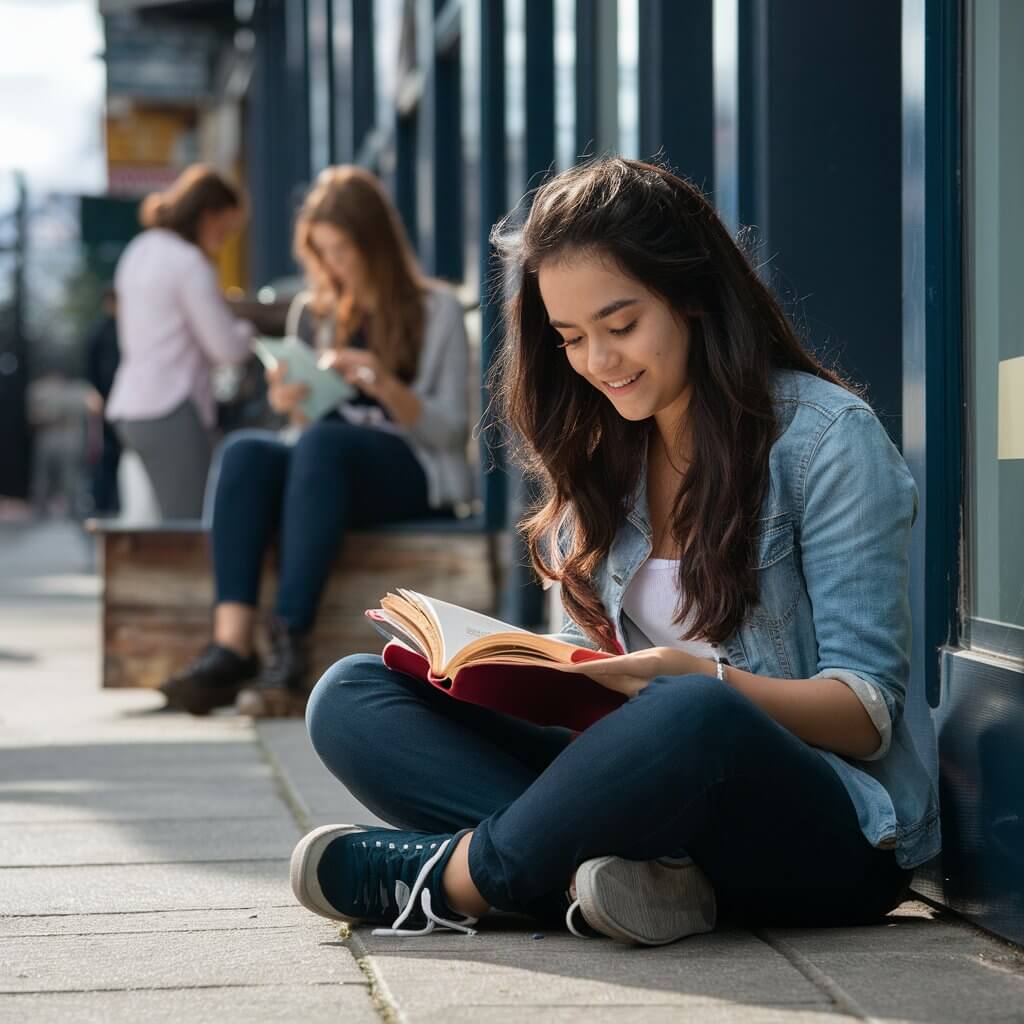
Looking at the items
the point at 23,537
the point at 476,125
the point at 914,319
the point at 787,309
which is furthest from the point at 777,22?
the point at 23,537

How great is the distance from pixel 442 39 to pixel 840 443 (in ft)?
17.4

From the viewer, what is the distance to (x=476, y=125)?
6.62 meters

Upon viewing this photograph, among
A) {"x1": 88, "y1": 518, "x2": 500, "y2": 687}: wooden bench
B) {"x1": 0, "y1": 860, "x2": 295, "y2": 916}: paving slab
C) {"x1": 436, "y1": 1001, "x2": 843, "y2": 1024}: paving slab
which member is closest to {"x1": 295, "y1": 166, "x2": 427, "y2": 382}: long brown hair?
{"x1": 88, "y1": 518, "x2": 500, "y2": 687}: wooden bench

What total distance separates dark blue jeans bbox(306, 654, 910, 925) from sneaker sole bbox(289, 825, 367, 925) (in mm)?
152

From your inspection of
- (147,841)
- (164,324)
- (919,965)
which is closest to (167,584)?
(164,324)

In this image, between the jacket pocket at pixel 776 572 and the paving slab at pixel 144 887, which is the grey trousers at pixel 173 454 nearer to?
the paving slab at pixel 144 887

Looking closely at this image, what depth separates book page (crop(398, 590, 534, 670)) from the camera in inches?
101

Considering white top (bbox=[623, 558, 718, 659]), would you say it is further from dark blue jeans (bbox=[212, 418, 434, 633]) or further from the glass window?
dark blue jeans (bbox=[212, 418, 434, 633])

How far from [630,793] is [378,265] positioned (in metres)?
3.54

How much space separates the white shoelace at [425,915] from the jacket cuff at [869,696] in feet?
1.96

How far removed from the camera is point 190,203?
7082mm

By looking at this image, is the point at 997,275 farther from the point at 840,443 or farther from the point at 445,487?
the point at 445,487

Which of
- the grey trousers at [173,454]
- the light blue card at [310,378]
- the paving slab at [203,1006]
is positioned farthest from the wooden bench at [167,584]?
the paving slab at [203,1006]

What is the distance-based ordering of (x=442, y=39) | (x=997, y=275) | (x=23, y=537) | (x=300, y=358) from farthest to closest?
(x=23, y=537), (x=442, y=39), (x=300, y=358), (x=997, y=275)
